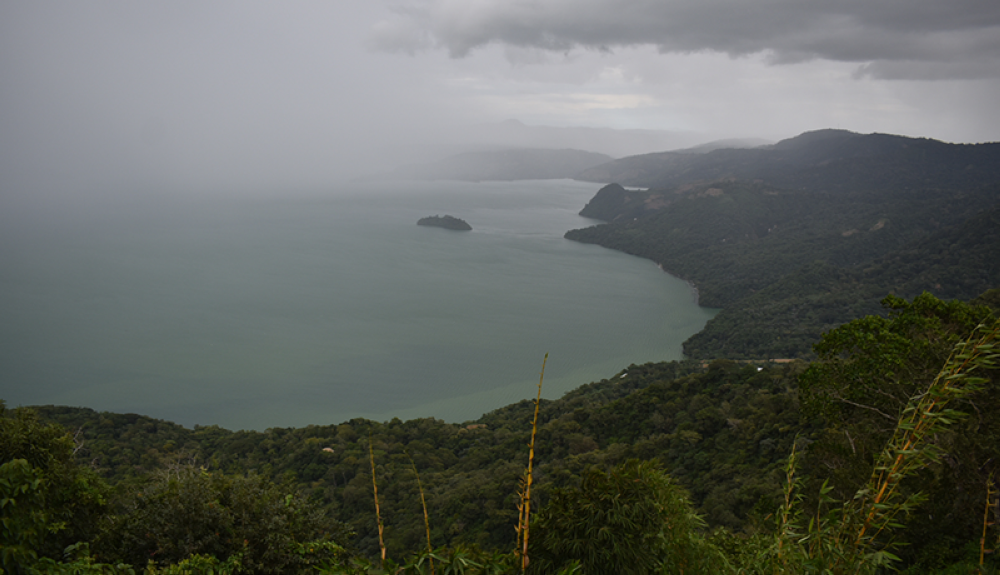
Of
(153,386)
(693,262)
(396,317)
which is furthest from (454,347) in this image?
(693,262)

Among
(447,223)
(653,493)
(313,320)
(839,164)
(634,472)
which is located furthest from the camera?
(839,164)

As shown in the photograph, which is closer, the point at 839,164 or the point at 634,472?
the point at 634,472

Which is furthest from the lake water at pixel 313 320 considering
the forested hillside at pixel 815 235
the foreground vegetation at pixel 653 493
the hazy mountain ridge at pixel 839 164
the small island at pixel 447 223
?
the hazy mountain ridge at pixel 839 164

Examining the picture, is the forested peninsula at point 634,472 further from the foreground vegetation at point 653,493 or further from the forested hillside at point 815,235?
the forested hillside at point 815,235

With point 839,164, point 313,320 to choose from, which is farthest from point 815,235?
point 313,320

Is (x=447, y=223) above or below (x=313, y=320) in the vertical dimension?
above

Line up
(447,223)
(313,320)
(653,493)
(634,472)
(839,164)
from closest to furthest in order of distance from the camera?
(653,493) < (634,472) < (313,320) < (447,223) < (839,164)

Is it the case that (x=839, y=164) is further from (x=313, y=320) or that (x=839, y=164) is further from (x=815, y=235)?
(x=313, y=320)

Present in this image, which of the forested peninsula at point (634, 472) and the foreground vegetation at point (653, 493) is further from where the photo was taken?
the forested peninsula at point (634, 472)
